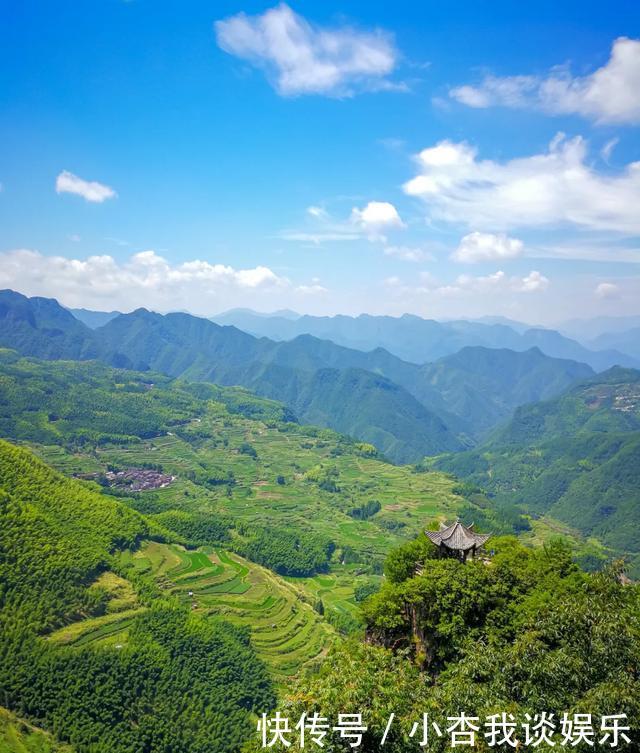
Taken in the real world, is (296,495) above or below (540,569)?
below

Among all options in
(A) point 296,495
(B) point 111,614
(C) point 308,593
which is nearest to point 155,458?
(A) point 296,495

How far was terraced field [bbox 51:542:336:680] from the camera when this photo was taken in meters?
68.8

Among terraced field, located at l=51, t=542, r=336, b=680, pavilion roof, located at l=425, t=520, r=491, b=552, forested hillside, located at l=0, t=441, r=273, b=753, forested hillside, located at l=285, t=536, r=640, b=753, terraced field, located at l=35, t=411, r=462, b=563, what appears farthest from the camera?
terraced field, located at l=35, t=411, r=462, b=563

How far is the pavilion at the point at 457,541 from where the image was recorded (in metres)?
35.2

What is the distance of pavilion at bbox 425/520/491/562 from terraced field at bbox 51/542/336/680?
46.9 meters

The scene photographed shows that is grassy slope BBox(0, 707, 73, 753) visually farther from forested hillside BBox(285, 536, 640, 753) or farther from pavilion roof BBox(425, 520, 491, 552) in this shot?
pavilion roof BBox(425, 520, 491, 552)

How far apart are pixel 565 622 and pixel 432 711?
7.38 metres

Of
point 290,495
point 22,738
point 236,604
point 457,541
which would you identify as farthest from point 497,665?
point 290,495

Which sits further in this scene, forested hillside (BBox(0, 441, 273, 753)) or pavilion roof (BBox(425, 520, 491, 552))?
forested hillside (BBox(0, 441, 273, 753))

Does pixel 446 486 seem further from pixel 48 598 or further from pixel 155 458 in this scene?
pixel 48 598

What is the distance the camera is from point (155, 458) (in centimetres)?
18325

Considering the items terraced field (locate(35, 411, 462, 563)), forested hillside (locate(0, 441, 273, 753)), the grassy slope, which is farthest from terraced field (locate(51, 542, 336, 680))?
terraced field (locate(35, 411, 462, 563))

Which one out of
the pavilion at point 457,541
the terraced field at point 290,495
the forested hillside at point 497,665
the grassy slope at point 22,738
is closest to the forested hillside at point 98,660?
the grassy slope at point 22,738

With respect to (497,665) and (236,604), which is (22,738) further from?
(497,665)
